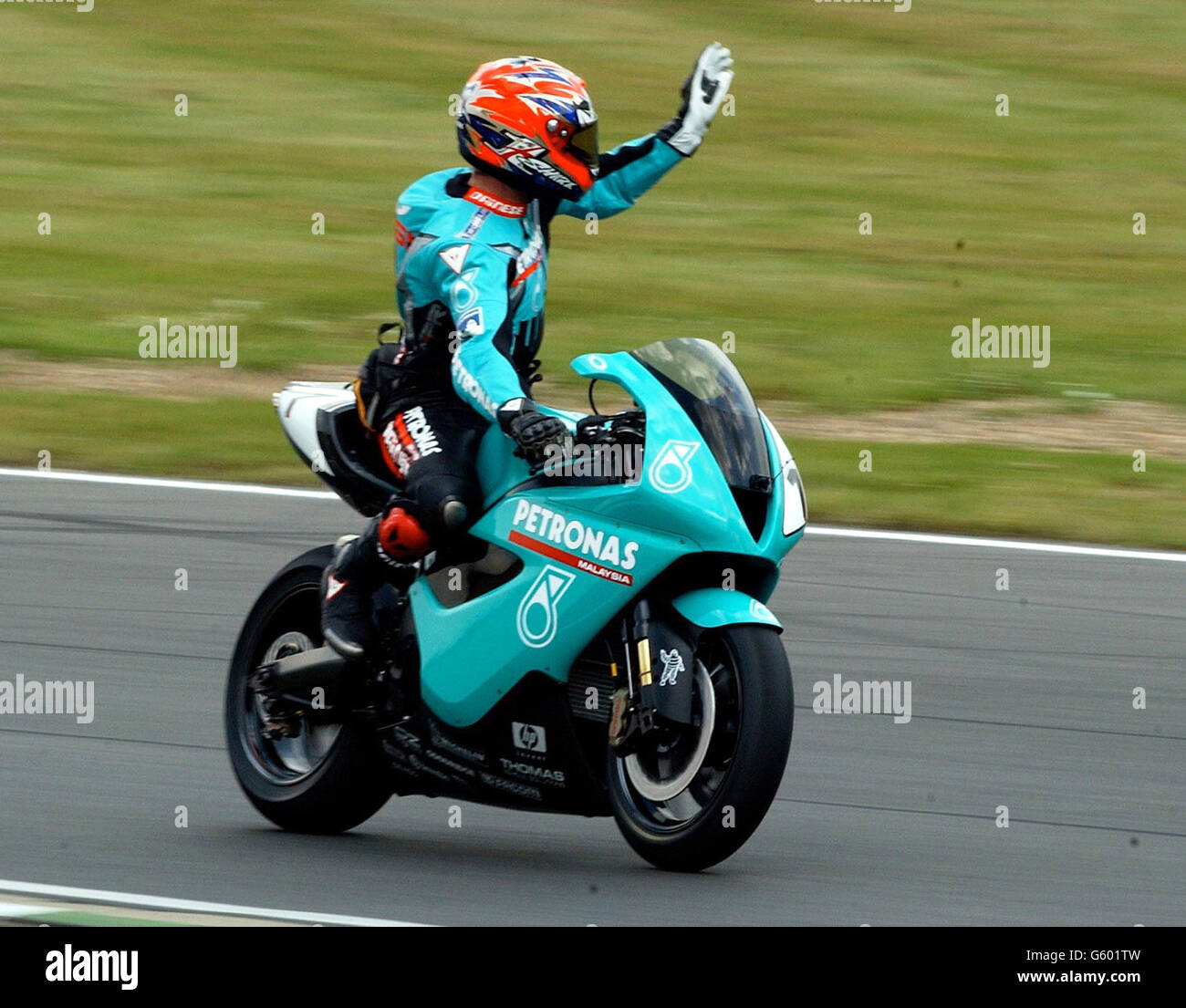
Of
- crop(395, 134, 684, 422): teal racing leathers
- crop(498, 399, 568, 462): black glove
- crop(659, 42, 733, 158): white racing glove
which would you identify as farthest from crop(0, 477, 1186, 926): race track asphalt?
crop(659, 42, 733, 158): white racing glove

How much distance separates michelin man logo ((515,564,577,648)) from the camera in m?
5.50

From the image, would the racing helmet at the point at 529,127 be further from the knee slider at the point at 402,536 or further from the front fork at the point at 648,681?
the front fork at the point at 648,681

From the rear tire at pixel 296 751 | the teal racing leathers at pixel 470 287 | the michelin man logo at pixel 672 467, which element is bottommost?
the rear tire at pixel 296 751

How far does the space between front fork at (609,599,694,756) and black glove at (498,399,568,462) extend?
1.55 feet

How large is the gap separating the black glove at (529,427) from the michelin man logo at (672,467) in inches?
9.7

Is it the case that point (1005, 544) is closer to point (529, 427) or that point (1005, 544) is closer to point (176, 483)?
point (176, 483)

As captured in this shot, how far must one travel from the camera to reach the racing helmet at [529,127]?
18.7ft

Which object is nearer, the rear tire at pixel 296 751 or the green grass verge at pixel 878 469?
the rear tire at pixel 296 751

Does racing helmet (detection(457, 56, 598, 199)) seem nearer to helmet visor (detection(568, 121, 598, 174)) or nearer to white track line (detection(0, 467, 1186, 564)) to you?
helmet visor (detection(568, 121, 598, 174))

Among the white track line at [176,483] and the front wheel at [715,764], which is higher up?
the white track line at [176,483]

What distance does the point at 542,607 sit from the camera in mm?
5551

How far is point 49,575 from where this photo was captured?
8891 mm

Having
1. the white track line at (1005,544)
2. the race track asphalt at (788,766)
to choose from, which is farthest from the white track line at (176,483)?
the white track line at (1005,544)

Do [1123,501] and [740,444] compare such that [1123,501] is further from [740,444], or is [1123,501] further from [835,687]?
[740,444]
